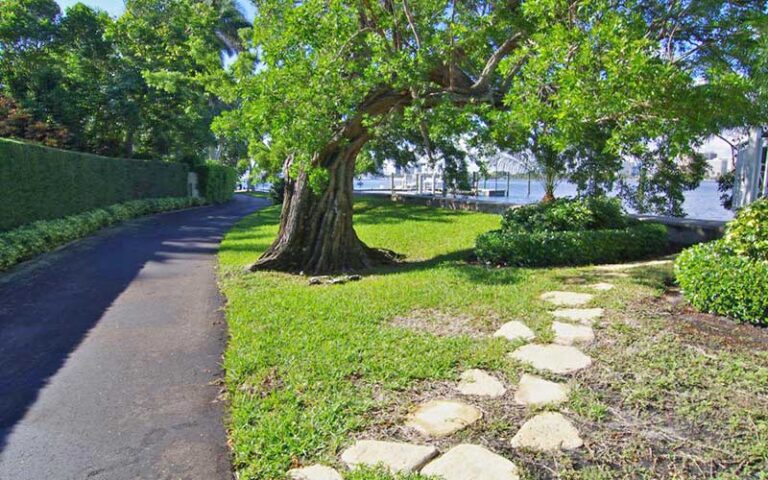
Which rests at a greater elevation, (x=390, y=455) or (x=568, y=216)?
(x=568, y=216)

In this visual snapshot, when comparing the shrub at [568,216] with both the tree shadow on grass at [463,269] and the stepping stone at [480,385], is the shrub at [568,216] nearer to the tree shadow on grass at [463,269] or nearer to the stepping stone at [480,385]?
the tree shadow on grass at [463,269]

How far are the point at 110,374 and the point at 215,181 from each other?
23190mm

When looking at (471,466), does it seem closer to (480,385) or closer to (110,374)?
(480,385)

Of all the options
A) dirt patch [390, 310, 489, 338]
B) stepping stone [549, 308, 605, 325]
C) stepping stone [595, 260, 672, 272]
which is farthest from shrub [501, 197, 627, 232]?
dirt patch [390, 310, 489, 338]

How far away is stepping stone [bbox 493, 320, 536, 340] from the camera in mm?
4270

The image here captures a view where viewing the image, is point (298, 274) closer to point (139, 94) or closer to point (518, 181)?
point (518, 181)

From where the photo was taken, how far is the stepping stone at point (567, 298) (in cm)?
519

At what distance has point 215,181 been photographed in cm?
2577

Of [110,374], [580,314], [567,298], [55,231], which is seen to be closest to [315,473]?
[110,374]

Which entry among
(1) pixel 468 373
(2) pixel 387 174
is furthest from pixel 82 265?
(2) pixel 387 174

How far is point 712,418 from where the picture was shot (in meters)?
2.83

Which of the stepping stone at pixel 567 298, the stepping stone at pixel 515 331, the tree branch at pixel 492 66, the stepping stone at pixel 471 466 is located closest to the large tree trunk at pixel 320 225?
the tree branch at pixel 492 66

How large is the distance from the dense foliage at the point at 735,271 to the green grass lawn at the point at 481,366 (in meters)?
0.42

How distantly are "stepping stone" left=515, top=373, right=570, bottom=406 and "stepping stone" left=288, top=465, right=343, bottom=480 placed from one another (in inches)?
51.3
